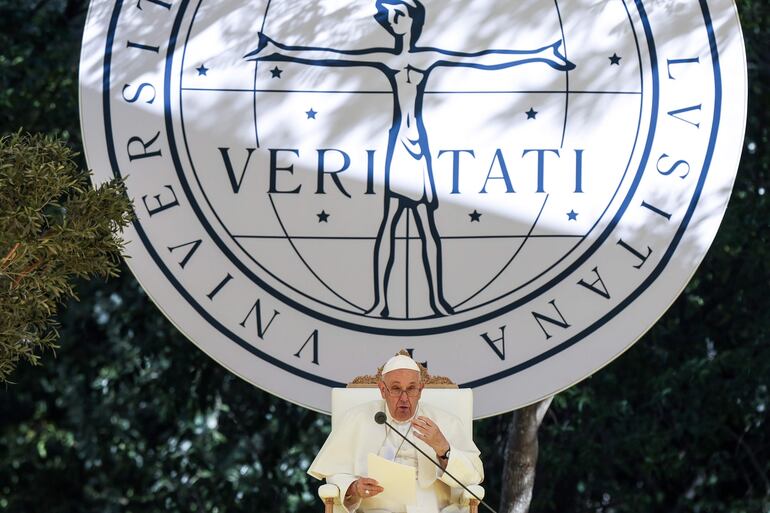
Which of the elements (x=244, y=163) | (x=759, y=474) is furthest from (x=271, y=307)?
(x=759, y=474)

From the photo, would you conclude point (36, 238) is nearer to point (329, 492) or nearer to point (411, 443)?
point (329, 492)

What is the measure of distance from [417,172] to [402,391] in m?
1.42

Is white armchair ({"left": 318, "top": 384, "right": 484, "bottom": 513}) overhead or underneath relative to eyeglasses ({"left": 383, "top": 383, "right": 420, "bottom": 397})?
overhead

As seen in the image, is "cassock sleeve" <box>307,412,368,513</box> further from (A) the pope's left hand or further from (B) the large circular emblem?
(B) the large circular emblem

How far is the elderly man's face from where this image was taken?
5906mm

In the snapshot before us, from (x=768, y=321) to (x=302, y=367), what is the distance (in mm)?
2748

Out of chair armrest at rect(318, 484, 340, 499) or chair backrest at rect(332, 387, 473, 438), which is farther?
chair backrest at rect(332, 387, 473, 438)

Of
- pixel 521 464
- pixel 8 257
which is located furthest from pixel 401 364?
pixel 521 464

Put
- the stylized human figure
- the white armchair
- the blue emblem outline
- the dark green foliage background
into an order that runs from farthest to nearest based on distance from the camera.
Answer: the dark green foliage background → the stylized human figure → the blue emblem outline → the white armchair

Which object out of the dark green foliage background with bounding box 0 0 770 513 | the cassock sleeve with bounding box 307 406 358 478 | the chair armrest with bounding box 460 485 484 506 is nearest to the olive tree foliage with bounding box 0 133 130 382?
the cassock sleeve with bounding box 307 406 358 478

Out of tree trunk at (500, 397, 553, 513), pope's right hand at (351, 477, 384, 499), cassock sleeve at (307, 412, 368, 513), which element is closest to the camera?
pope's right hand at (351, 477, 384, 499)

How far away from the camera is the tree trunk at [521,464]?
7574 millimetres

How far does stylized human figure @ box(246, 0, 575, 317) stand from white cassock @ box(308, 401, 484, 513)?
99 centimetres

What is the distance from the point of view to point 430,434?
5.84 metres
